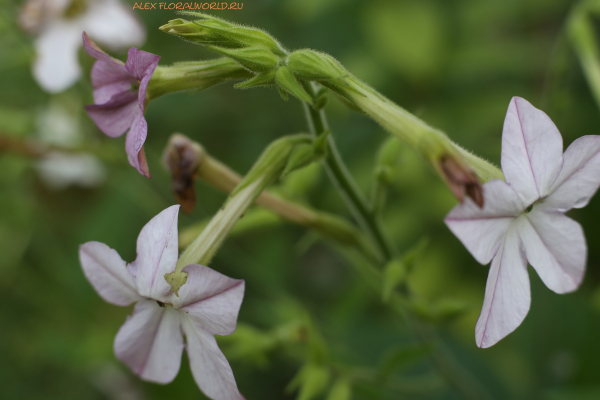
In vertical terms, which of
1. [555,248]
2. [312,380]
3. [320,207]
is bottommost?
[312,380]

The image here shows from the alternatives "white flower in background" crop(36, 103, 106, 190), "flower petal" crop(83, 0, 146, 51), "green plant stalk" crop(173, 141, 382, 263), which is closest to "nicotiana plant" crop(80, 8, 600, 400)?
"green plant stalk" crop(173, 141, 382, 263)

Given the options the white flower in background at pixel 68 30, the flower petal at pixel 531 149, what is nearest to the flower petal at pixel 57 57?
the white flower in background at pixel 68 30

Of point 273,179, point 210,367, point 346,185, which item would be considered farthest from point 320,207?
point 210,367

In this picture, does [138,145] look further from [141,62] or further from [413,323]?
[413,323]

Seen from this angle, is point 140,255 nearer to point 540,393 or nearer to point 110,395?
point 540,393

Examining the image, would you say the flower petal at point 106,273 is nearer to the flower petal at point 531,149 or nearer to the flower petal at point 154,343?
the flower petal at point 154,343
